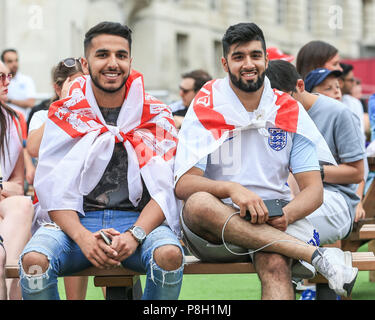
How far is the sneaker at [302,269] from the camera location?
4656mm

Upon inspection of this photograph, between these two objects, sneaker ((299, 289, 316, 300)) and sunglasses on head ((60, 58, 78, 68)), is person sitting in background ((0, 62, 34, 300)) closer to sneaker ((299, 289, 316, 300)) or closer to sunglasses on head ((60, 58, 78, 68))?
sunglasses on head ((60, 58, 78, 68))

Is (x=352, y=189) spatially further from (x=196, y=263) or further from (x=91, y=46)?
(x=91, y=46)

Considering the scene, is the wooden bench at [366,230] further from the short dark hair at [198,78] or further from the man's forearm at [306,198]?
the short dark hair at [198,78]

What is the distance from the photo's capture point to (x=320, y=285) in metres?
5.18

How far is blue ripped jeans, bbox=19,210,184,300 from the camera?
180 inches

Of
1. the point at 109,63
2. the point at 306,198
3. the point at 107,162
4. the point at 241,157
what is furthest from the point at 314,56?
the point at 107,162

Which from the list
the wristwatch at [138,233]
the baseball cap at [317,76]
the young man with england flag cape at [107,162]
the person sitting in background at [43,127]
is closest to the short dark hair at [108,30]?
the young man with england flag cape at [107,162]

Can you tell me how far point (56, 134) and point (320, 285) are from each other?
5.99 feet

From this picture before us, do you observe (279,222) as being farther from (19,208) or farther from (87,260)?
(19,208)

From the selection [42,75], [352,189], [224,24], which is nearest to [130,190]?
[352,189]

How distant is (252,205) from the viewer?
4.64m

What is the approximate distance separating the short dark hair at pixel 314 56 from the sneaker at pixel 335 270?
2992 mm
